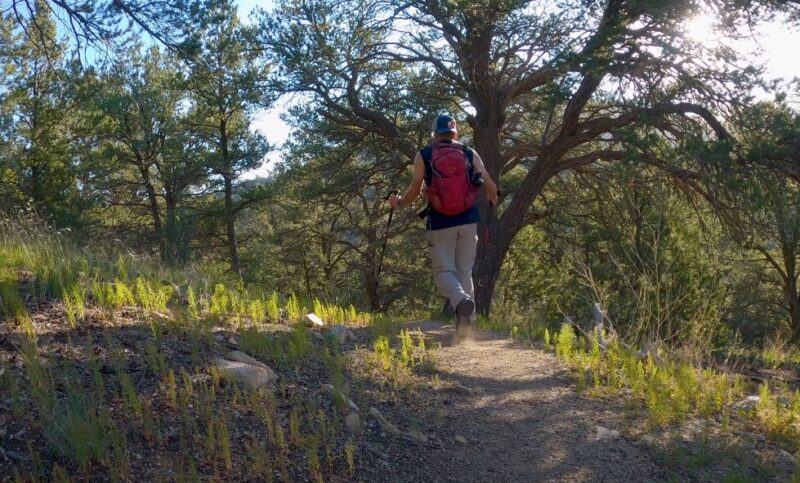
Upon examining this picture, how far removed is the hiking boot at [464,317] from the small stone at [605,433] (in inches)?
90.4

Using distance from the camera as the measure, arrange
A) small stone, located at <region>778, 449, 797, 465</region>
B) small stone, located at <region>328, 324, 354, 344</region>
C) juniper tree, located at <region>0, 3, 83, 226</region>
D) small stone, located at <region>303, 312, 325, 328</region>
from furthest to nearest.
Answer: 1. juniper tree, located at <region>0, 3, 83, 226</region>
2. small stone, located at <region>303, 312, 325, 328</region>
3. small stone, located at <region>328, 324, 354, 344</region>
4. small stone, located at <region>778, 449, 797, 465</region>

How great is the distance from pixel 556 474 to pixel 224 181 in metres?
22.2

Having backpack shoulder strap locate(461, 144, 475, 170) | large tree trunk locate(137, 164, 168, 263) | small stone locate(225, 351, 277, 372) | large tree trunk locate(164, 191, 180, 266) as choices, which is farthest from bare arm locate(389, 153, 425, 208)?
large tree trunk locate(137, 164, 168, 263)

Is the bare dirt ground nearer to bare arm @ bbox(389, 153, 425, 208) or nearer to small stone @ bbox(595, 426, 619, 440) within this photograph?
small stone @ bbox(595, 426, 619, 440)

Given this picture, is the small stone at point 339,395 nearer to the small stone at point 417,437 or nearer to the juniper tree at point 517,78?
the small stone at point 417,437

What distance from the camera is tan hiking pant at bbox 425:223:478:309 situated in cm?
630

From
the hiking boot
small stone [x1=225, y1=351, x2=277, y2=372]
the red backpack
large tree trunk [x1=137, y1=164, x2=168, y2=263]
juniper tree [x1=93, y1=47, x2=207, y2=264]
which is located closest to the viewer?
small stone [x1=225, y1=351, x2=277, y2=372]

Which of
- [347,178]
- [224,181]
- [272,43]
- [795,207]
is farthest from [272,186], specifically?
[795,207]

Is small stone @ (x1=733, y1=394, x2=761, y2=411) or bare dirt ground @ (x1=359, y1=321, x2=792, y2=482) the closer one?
bare dirt ground @ (x1=359, y1=321, x2=792, y2=482)

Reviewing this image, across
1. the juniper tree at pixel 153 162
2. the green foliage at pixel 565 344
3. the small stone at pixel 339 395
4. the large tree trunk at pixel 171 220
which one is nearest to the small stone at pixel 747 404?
the green foliage at pixel 565 344

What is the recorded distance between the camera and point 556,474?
135 inches

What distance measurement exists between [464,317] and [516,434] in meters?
2.38

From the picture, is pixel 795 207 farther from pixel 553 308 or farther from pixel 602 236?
pixel 553 308

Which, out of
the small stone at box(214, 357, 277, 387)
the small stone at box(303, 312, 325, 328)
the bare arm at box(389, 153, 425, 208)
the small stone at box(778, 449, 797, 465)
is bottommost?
the small stone at box(778, 449, 797, 465)
